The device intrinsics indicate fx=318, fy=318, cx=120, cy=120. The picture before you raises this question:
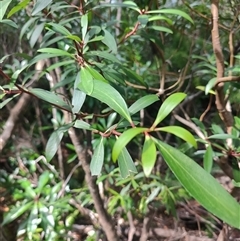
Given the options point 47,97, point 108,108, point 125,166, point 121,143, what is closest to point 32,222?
point 108,108

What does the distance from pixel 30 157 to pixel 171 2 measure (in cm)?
92

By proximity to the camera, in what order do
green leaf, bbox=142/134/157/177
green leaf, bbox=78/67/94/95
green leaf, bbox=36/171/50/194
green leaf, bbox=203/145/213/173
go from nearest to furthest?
green leaf, bbox=142/134/157/177 → green leaf, bbox=78/67/94/95 → green leaf, bbox=203/145/213/173 → green leaf, bbox=36/171/50/194

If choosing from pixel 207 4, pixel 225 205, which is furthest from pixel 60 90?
pixel 225 205

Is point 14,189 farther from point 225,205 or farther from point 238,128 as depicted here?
point 225,205

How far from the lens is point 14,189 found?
1372 mm

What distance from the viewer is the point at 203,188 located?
34 centimetres

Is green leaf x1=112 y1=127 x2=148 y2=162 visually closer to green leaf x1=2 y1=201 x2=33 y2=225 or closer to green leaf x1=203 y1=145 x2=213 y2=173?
green leaf x1=203 y1=145 x2=213 y2=173

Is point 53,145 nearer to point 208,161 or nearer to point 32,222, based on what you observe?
point 208,161

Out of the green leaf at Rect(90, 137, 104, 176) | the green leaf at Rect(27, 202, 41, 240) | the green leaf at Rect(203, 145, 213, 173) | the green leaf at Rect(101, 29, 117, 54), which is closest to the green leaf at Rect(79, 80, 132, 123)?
the green leaf at Rect(90, 137, 104, 176)

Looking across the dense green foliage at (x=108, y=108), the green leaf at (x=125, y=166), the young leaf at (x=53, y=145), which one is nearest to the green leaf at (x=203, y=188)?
the dense green foliage at (x=108, y=108)

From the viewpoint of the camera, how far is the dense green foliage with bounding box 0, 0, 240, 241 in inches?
20.1

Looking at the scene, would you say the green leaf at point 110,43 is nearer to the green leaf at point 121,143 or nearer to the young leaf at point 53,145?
the young leaf at point 53,145

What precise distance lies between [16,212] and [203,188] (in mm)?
1044

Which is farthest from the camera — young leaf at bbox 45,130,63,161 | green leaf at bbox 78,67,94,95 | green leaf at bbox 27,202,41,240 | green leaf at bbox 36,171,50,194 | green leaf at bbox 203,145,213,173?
green leaf at bbox 36,171,50,194
